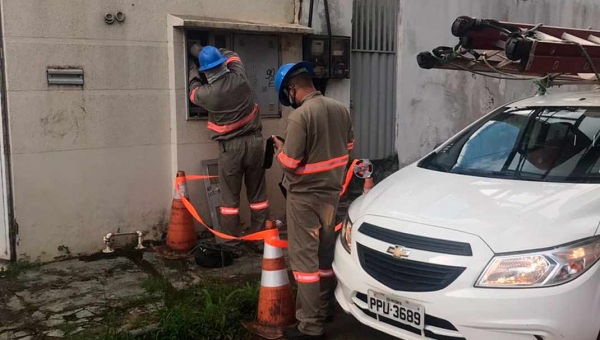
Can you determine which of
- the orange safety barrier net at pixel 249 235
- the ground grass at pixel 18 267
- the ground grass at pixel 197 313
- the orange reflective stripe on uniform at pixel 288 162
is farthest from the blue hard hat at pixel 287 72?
the ground grass at pixel 18 267

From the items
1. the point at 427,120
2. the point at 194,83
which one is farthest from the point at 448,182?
the point at 427,120

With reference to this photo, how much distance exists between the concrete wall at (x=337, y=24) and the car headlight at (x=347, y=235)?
342cm

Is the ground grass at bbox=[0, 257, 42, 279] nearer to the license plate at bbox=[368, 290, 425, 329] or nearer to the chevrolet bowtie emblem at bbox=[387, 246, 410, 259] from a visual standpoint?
the license plate at bbox=[368, 290, 425, 329]

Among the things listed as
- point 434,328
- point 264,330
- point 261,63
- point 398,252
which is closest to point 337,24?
point 261,63

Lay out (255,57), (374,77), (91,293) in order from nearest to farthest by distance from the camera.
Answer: (91,293), (255,57), (374,77)

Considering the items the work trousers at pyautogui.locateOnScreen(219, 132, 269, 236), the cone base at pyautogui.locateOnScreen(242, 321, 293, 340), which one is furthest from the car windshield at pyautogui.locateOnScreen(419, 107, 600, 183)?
the work trousers at pyautogui.locateOnScreen(219, 132, 269, 236)

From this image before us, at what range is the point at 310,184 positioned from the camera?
412 cm

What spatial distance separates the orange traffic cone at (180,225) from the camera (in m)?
5.87

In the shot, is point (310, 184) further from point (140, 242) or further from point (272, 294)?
point (140, 242)

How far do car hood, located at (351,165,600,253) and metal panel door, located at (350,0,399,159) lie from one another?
3760 millimetres

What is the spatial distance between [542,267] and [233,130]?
11.7 ft

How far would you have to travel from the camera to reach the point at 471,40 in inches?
163

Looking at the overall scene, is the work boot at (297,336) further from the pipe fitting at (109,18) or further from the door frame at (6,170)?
the pipe fitting at (109,18)

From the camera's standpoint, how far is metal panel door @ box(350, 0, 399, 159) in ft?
25.1
